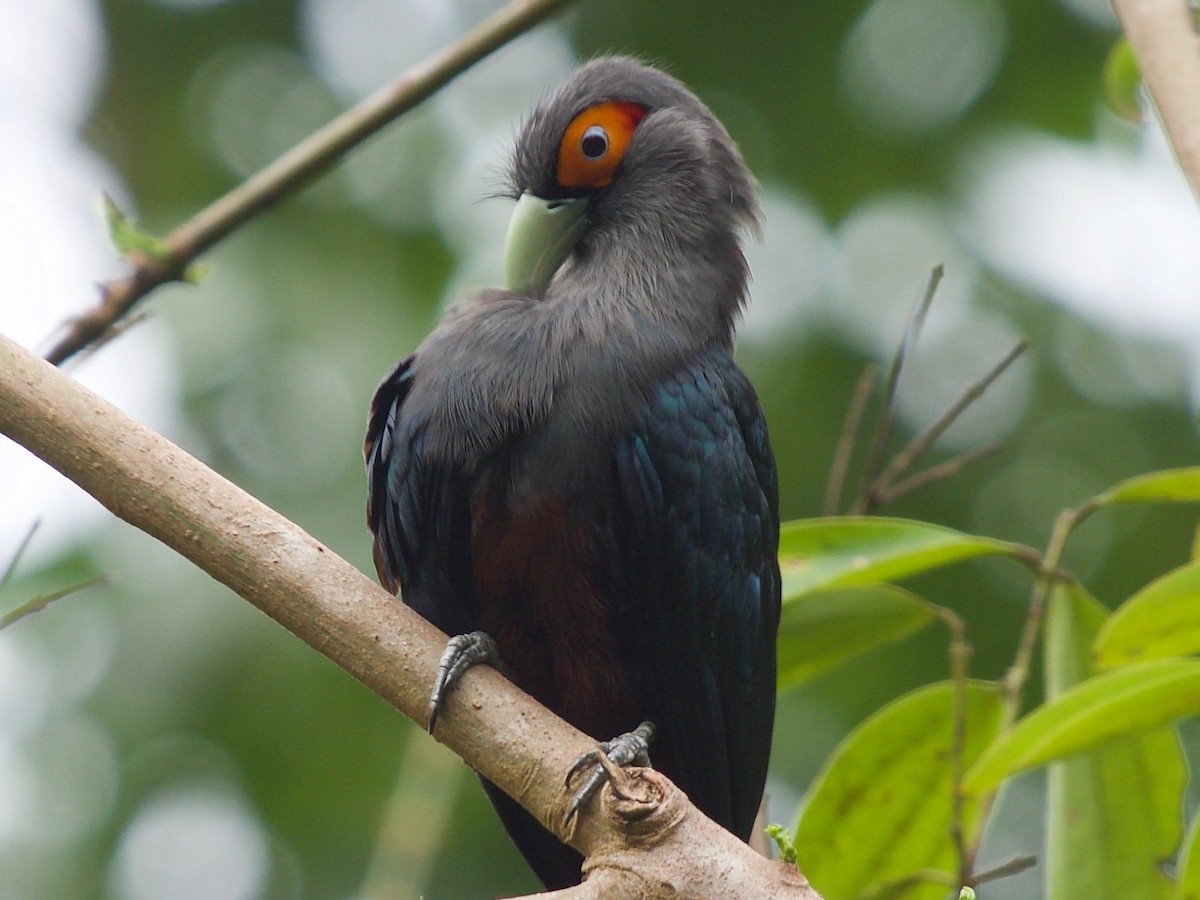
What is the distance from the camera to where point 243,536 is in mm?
1950

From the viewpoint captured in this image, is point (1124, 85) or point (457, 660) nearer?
point (457, 660)

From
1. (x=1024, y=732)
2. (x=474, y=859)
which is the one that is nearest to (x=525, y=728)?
(x=1024, y=732)

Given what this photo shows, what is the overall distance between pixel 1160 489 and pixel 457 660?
1.35 m

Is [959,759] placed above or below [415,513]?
below

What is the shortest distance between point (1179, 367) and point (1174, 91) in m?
5.45

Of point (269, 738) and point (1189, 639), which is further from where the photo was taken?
point (269, 738)

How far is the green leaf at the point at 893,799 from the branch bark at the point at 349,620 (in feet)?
3.27

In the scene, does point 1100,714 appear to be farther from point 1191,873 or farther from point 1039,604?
point 1039,604

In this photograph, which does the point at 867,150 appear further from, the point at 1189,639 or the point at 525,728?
the point at 525,728

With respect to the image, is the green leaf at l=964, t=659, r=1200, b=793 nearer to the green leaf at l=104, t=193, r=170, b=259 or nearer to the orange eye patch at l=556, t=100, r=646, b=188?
the orange eye patch at l=556, t=100, r=646, b=188

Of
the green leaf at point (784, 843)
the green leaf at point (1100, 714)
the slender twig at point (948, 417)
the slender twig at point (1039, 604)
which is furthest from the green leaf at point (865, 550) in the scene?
the green leaf at point (784, 843)

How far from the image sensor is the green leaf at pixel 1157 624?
2381 millimetres

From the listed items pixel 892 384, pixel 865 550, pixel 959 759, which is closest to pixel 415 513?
pixel 865 550

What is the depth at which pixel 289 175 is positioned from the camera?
249 cm
